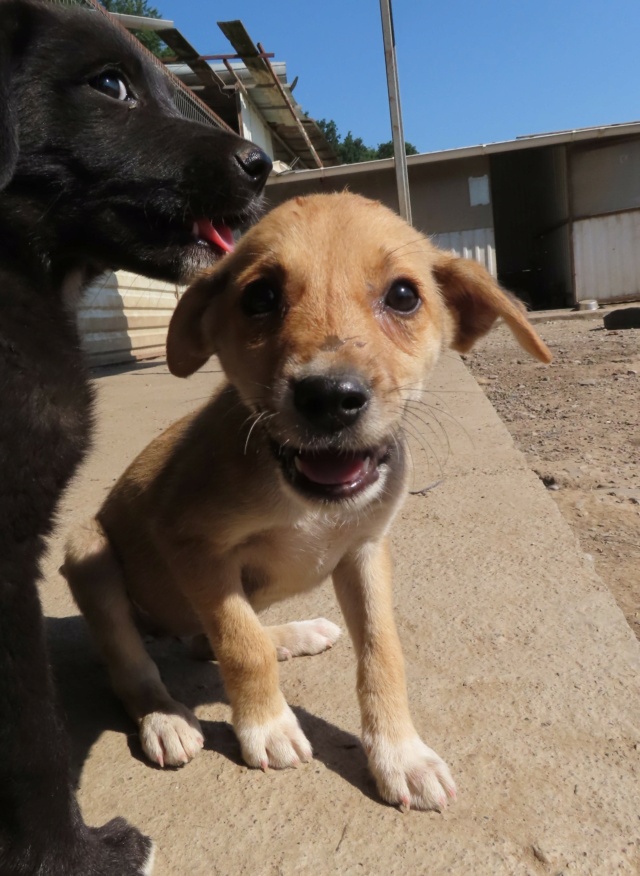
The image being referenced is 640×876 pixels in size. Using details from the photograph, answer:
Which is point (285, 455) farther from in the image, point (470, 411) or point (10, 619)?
point (470, 411)

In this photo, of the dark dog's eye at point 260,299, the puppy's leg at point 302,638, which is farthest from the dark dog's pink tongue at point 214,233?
the puppy's leg at point 302,638

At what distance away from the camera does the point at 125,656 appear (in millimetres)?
2281

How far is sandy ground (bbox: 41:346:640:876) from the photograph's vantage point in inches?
66.7

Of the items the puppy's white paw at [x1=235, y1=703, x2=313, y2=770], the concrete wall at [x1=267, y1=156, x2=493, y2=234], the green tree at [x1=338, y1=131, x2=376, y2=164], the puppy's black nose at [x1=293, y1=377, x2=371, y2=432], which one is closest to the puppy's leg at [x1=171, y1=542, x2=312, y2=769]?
the puppy's white paw at [x1=235, y1=703, x2=313, y2=770]

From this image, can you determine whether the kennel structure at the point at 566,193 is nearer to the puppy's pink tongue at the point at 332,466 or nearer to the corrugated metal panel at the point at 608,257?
the corrugated metal panel at the point at 608,257

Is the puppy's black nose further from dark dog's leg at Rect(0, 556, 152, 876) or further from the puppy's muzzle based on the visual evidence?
dark dog's leg at Rect(0, 556, 152, 876)

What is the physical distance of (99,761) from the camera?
6.89 ft

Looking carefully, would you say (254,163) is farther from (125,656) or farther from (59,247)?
(125,656)

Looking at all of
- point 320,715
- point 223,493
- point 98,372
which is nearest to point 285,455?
point 223,493

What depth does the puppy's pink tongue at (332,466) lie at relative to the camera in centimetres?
206

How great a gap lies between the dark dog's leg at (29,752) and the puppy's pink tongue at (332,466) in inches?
30.5

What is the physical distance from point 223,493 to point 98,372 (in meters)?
7.62

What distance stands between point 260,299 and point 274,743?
4.19 ft

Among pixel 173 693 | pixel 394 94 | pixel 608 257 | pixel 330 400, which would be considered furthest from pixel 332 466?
pixel 608 257
